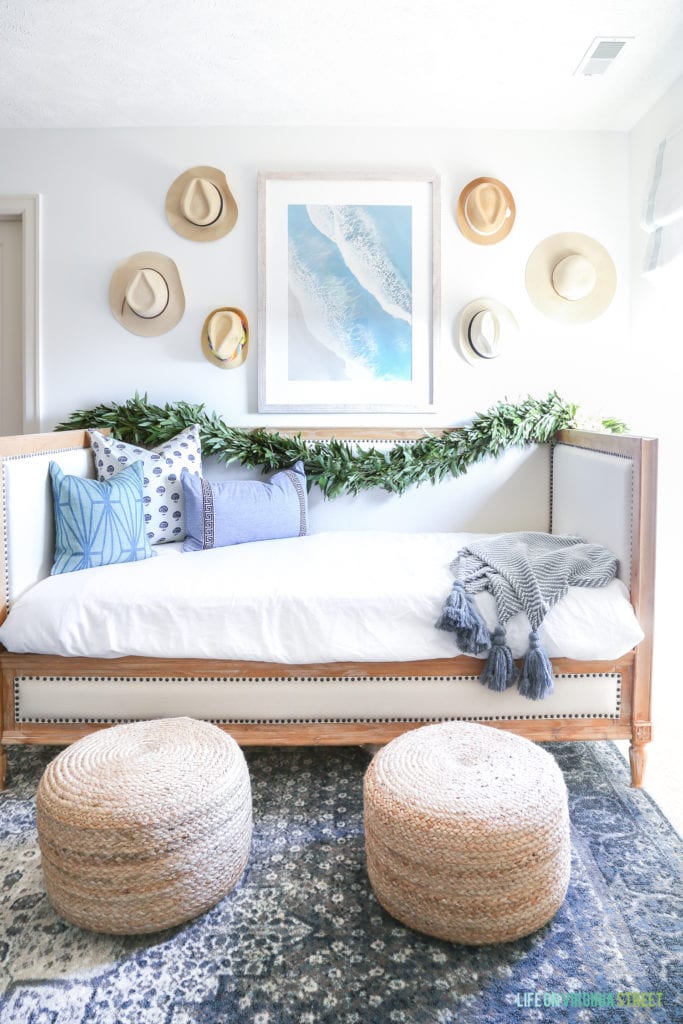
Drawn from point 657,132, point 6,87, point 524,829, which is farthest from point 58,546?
point 657,132

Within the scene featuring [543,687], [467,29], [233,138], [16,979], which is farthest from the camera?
[233,138]

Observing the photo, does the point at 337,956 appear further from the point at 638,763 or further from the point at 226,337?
the point at 226,337

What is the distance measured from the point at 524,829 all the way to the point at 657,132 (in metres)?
2.67

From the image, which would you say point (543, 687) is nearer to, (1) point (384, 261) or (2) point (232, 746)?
(2) point (232, 746)

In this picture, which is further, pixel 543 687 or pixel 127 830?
pixel 543 687

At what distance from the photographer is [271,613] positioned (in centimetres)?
203

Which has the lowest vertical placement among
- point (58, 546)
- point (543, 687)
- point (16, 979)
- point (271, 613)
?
point (16, 979)

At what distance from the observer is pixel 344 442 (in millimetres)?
3049

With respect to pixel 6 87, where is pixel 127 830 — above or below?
below

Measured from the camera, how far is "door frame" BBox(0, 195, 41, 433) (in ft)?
9.96

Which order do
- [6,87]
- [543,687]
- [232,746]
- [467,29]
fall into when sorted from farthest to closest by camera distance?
[6,87], [467,29], [543,687], [232,746]

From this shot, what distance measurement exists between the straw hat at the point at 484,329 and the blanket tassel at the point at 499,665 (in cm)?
146

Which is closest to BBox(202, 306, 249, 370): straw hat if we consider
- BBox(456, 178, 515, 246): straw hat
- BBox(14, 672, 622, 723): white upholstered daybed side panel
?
BBox(456, 178, 515, 246): straw hat

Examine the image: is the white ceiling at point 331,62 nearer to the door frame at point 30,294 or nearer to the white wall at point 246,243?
the white wall at point 246,243
